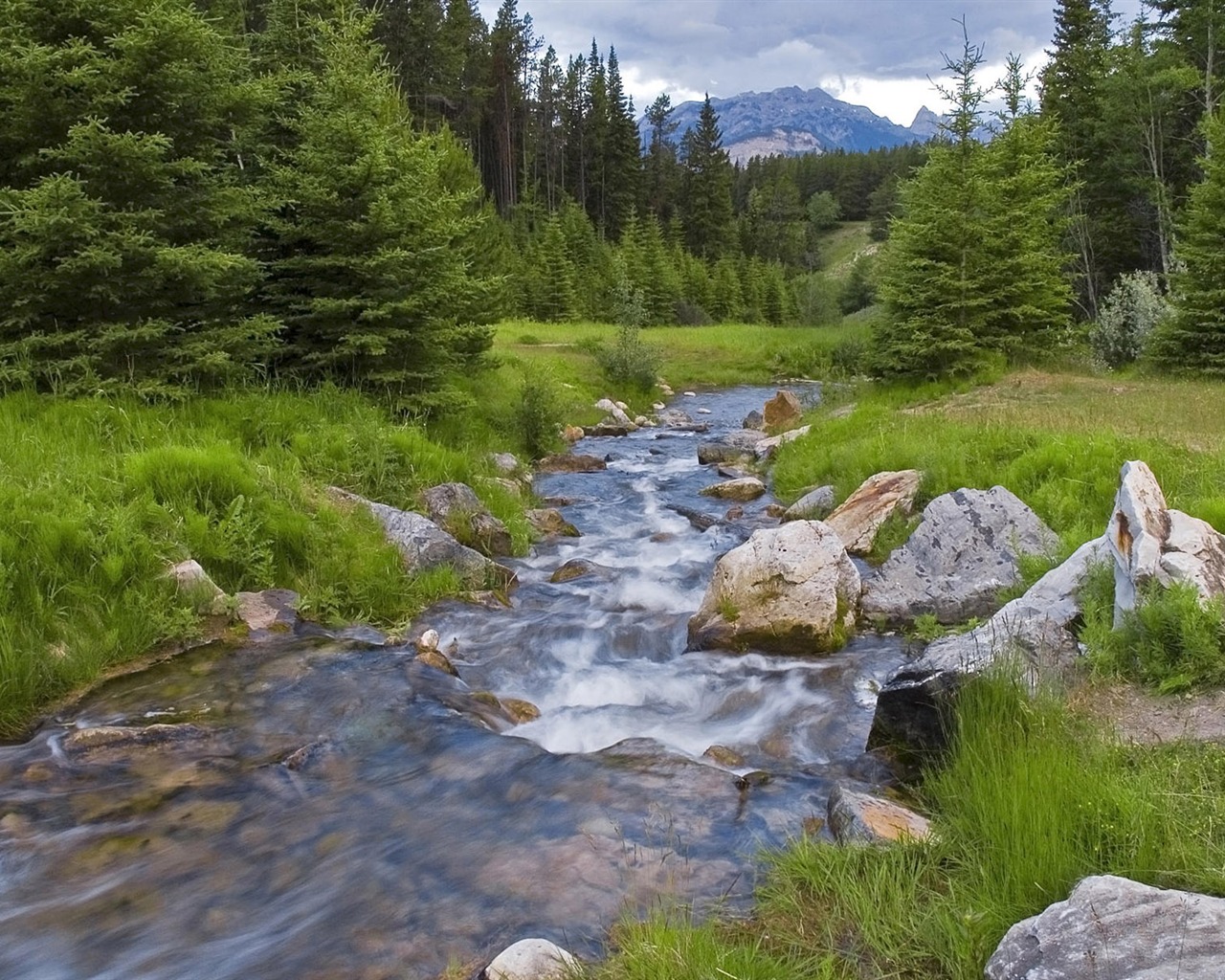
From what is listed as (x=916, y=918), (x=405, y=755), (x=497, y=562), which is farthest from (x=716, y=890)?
(x=497, y=562)

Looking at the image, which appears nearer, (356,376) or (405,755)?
(405,755)

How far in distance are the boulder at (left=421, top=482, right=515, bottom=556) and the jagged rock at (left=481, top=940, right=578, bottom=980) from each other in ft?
22.0

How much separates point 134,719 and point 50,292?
5.91m

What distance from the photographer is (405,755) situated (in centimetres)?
564

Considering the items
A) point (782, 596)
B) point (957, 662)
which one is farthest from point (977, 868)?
point (782, 596)

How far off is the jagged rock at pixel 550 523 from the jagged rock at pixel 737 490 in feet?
10.2

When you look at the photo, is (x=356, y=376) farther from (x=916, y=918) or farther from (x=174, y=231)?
(x=916, y=918)

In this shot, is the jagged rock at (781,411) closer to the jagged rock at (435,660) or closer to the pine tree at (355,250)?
the pine tree at (355,250)

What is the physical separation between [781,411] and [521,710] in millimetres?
15856

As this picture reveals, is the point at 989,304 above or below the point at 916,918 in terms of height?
above

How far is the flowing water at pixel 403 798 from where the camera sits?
12.9 ft

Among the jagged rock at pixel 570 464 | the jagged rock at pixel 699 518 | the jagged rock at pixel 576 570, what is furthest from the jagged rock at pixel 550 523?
the jagged rock at pixel 570 464

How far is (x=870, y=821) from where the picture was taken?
4.07 metres

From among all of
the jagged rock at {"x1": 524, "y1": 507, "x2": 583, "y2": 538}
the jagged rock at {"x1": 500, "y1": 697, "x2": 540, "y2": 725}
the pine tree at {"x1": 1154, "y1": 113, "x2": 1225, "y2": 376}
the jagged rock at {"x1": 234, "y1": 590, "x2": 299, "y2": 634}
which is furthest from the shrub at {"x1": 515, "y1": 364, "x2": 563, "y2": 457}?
the pine tree at {"x1": 1154, "y1": 113, "x2": 1225, "y2": 376}
